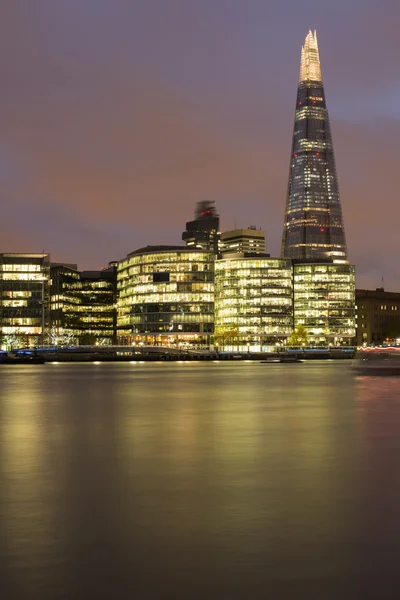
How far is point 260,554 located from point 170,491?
6589 millimetres

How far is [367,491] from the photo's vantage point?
776 inches

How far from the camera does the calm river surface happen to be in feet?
39.7

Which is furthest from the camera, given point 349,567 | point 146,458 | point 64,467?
point 146,458

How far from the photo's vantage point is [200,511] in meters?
17.1

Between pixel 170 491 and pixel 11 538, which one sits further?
pixel 170 491

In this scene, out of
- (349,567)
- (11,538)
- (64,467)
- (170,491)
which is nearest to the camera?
(349,567)

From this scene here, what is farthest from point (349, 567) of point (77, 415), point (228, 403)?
point (228, 403)

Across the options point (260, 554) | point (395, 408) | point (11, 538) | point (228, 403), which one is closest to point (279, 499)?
point (260, 554)

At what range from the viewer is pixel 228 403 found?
52969 mm

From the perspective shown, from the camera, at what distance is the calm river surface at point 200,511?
39.7 feet

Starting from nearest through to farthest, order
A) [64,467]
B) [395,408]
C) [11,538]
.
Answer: [11,538]
[64,467]
[395,408]

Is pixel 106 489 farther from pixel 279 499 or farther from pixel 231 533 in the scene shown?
pixel 231 533

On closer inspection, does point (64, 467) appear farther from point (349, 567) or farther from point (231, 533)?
point (349, 567)

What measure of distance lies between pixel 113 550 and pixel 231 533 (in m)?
2.29
